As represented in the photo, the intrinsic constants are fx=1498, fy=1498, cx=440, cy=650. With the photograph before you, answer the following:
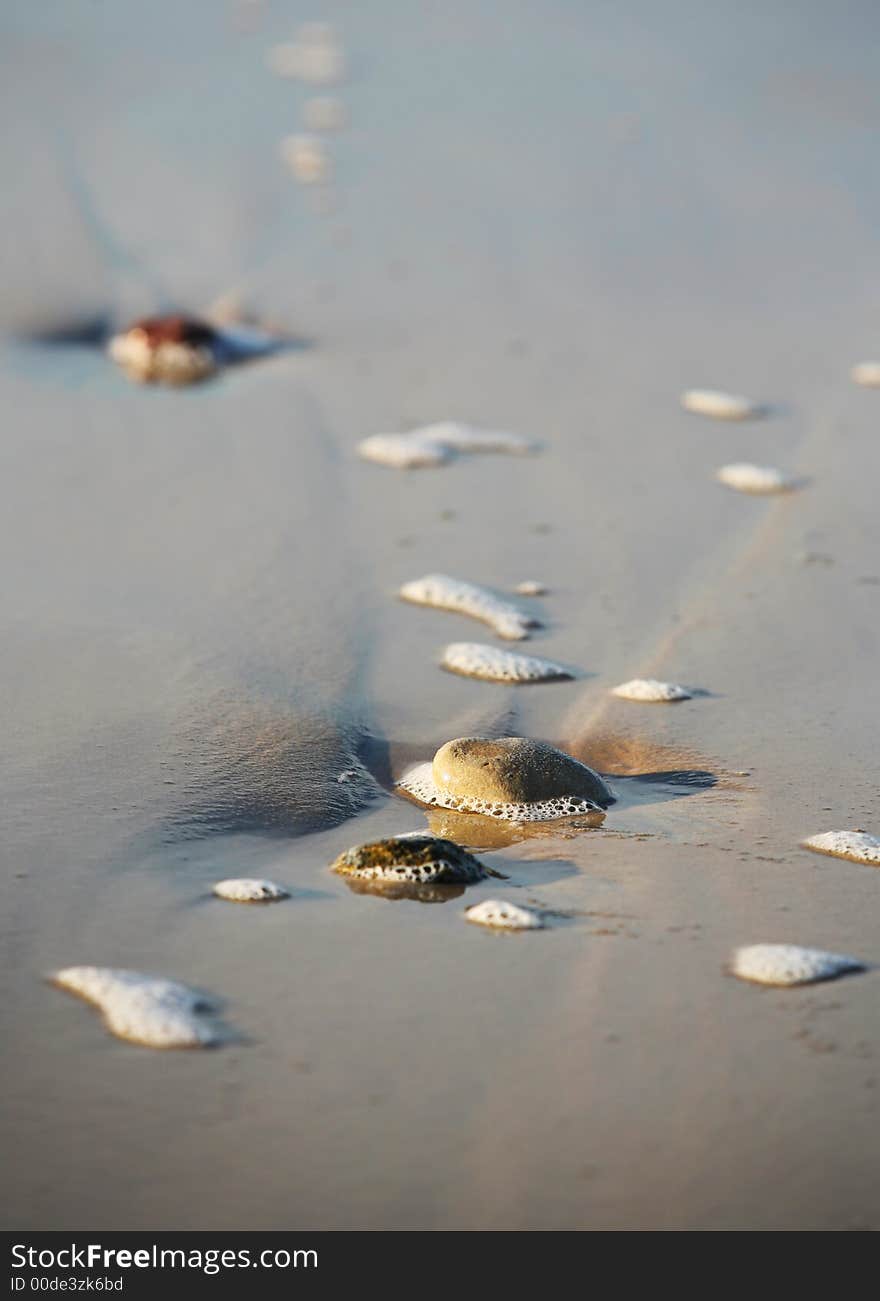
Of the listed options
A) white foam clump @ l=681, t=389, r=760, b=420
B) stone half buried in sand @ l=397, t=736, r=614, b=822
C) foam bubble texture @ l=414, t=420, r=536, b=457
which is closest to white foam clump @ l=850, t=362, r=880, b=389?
white foam clump @ l=681, t=389, r=760, b=420

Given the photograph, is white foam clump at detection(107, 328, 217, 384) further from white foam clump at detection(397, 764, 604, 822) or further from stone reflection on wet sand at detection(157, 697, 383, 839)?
white foam clump at detection(397, 764, 604, 822)

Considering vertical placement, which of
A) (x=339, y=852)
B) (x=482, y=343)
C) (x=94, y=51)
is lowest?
(x=339, y=852)

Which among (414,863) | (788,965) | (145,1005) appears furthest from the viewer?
(414,863)

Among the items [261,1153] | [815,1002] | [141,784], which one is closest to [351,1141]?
[261,1153]

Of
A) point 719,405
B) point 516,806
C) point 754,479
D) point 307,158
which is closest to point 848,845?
point 516,806

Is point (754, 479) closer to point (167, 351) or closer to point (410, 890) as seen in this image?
point (167, 351)
